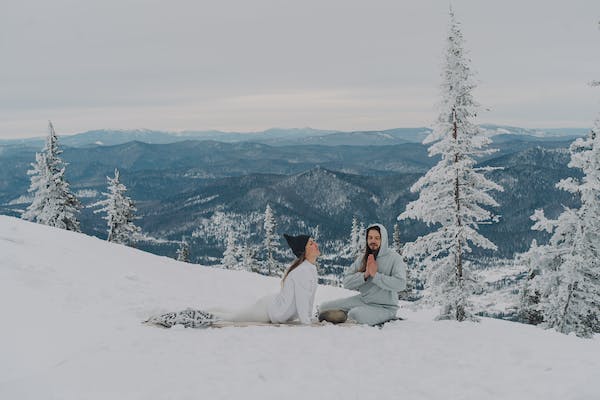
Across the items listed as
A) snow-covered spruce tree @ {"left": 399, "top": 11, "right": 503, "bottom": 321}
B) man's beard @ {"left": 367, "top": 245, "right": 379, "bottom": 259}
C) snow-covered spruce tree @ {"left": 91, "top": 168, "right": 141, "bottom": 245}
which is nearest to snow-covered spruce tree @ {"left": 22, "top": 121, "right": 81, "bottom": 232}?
snow-covered spruce tree @ {"left": 91, "top": 168, "right": 141, "bottom": 245}

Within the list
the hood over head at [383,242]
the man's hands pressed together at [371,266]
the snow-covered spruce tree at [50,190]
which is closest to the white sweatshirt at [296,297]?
the man's hands pressed together at [371,266]

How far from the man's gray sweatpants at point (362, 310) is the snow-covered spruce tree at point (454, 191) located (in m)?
8.32

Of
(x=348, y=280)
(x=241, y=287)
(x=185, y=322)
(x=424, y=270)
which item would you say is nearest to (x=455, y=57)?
(x=424, y=270)

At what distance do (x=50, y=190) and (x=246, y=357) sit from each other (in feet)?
102

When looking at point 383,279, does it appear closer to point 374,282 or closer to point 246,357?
point 374,282

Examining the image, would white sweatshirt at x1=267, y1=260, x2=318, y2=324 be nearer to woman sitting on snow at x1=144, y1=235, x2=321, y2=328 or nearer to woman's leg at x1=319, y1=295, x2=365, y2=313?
woman sitting on snow at x1=144, y1=235, x2=321, y2=328

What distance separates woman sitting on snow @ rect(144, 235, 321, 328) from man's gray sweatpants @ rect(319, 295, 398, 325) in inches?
45.8

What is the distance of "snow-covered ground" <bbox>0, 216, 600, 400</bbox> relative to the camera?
6.18 m

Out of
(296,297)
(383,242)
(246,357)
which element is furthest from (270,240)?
(246,357)

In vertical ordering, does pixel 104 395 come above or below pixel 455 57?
below

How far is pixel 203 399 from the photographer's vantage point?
591cm

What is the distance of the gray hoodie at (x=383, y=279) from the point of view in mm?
9406

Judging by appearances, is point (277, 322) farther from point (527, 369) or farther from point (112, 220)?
point (112, 220)

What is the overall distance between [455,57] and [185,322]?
14.8 meters
